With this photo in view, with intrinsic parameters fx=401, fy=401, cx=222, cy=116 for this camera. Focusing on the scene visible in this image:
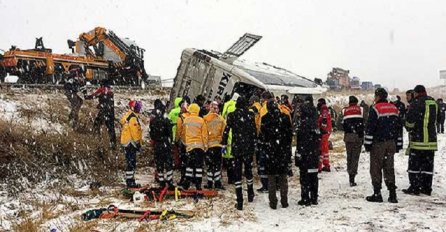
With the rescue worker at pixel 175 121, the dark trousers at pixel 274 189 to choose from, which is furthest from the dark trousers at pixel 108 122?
the dark trousers at pixel 274 189

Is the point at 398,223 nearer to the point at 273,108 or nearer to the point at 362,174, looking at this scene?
the point at 273,108

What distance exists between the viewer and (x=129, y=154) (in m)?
7.88

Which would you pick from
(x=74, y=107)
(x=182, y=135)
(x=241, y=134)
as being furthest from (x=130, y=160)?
(x=74, y=107)

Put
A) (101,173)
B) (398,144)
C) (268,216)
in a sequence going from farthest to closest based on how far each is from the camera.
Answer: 1. (101,173)
2. (398,144)
3. (268,216)

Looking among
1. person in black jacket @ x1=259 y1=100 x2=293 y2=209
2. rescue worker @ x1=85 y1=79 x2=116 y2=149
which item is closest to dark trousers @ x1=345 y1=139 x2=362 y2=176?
person in black jacket @ x1=259 y1=100 x2=293 y2=209

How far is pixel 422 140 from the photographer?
7.10m

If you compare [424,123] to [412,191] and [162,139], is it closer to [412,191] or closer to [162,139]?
[412,191]

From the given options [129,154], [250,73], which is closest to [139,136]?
[129,154]

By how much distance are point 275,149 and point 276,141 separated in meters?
0.13

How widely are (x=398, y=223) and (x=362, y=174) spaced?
347 cm

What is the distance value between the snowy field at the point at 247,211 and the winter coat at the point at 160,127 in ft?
4.27

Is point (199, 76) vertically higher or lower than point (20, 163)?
higher

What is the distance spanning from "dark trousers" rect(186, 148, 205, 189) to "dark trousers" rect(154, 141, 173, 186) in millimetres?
387

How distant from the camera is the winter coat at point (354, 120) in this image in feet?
25.9
